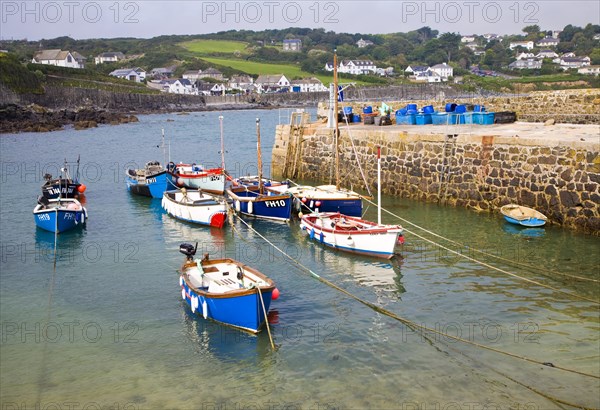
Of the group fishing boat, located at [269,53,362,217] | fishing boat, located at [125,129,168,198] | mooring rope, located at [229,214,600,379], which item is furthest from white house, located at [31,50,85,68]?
mooring rope, located at [229,214,600,379]

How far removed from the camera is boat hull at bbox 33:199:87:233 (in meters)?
23.1

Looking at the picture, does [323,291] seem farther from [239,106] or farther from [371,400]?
[239,106]

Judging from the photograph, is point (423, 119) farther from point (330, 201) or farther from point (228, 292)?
point (228, 292)

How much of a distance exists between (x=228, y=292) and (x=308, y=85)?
5704 inches

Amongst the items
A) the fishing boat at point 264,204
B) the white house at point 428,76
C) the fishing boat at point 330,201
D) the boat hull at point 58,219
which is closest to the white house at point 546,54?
the white house at point 428,76

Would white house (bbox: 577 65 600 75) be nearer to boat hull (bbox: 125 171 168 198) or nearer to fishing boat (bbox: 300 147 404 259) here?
boat hull (bbox: 125 171 168 198)

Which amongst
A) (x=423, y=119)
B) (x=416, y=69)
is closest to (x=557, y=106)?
(x=423, y=119)

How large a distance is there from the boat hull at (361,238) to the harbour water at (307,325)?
34cm

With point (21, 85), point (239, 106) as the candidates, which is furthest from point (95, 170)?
point (239, 106)

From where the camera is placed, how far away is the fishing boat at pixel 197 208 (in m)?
23.5

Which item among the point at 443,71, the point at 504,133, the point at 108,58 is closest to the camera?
the point at 504,133

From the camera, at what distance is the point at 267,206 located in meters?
24.1

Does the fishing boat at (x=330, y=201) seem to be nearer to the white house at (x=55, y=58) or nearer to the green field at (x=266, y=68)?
the white house at (x=55, y=58)

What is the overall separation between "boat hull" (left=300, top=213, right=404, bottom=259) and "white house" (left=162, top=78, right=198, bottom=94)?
13092 cm
